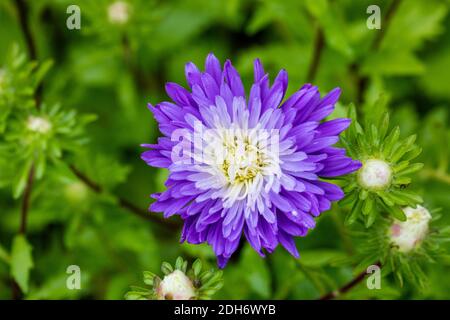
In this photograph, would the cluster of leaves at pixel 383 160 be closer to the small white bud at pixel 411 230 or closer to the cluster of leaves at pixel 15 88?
the small white bud at pixel 411 230

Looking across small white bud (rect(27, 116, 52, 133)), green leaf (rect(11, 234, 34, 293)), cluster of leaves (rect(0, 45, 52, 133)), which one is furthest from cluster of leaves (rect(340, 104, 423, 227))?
green leaf (rect(11, 234, 34, 293))

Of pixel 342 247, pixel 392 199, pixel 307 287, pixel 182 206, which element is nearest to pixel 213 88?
pixel 182 206

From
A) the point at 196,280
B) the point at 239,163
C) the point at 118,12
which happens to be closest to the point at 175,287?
the point at 196,280

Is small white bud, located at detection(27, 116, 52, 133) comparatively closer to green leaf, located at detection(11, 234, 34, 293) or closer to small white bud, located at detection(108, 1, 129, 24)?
green leaf, located at detection(11, 234, 34, 293)

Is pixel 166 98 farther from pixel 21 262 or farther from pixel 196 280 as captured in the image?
pixel 196 280

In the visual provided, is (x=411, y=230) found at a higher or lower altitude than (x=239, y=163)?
lower

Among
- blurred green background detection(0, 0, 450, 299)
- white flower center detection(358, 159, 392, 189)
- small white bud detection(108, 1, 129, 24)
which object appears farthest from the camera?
small white bud detection(108, 1, 129, 24)

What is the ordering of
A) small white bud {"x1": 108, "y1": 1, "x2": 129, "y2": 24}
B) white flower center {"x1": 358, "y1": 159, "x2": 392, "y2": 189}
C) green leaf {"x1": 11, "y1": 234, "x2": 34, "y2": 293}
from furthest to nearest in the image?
small white bud {"x1": 108, "y1": 1, "x2": 129, "y2": 24}
green leaf {"x1": 11, "y1": 234, "x2": 34, "y2": 293}
white flower center {"x1": 358, "y1": 159, "x2": 392, "y2": 189}
